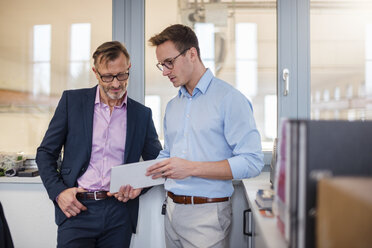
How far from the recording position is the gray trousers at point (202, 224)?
132 centimetres

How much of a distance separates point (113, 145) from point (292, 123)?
1095 mm

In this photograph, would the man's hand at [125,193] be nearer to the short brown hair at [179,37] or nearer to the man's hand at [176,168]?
the man's hand at [176,168]

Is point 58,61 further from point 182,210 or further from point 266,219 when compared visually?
point 266,219

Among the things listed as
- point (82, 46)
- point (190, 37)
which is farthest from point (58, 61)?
point (190, 37)

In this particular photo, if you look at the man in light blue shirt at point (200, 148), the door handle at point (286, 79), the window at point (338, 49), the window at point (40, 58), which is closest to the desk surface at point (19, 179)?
the window at point (40, 58)

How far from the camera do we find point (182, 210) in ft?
4.54

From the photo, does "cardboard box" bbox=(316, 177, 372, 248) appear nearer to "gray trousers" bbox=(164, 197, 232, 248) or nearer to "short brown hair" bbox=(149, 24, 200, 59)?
"gray trousers" bbox=(164, 197, 232, 248)

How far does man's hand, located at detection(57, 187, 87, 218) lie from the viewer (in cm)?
144

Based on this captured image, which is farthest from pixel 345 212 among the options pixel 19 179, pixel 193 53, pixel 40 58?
pixel 40 58

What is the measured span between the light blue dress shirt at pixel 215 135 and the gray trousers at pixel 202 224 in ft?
0.22

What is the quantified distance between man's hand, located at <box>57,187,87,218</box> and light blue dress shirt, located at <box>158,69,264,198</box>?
0.46 m

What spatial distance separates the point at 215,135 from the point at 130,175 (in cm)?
45

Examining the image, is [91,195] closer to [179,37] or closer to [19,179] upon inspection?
[19,179]

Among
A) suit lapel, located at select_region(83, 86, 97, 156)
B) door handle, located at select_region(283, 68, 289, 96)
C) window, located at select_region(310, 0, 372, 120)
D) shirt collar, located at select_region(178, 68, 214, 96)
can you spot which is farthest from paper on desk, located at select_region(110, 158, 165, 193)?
window, located at select_region(310, 0, 372, 120)
